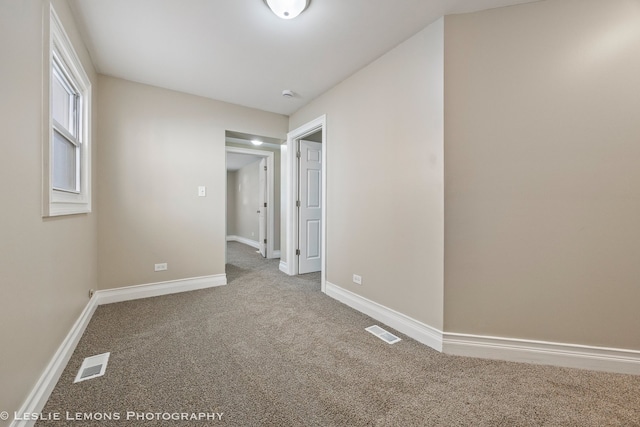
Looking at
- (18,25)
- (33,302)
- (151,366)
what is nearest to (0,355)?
(33,302)

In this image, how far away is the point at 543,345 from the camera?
175 centimetres

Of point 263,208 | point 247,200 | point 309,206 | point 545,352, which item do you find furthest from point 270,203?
point 545,352

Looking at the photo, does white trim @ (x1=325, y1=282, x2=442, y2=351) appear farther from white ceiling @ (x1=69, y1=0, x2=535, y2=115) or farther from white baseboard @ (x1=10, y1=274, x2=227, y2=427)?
white ceiling @ (x1=69, y1=0, x2=535, y2=115)

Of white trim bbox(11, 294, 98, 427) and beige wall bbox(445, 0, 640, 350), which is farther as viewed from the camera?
beige wall bbox(445, 0, 640, 350)

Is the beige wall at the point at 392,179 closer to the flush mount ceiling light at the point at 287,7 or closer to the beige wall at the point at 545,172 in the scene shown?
the beige wall at the point at 545,172

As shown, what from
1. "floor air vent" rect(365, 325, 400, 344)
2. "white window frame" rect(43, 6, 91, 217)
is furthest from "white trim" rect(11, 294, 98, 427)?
"floor air vent" rect(365, 325, 400, 344)

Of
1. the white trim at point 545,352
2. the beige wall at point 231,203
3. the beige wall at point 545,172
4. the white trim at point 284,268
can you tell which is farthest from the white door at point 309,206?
the beige wall at point 231,203

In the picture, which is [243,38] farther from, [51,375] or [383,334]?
[383,334]

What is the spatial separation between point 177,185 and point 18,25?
6.87 ft

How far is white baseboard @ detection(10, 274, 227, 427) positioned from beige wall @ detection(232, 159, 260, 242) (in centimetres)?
333

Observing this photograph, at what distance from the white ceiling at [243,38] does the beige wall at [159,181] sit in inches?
12.6

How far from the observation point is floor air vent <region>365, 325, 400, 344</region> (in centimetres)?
206

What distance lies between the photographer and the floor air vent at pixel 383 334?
2.06 m

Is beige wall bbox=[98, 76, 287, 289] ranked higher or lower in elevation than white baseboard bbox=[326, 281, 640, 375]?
higher
